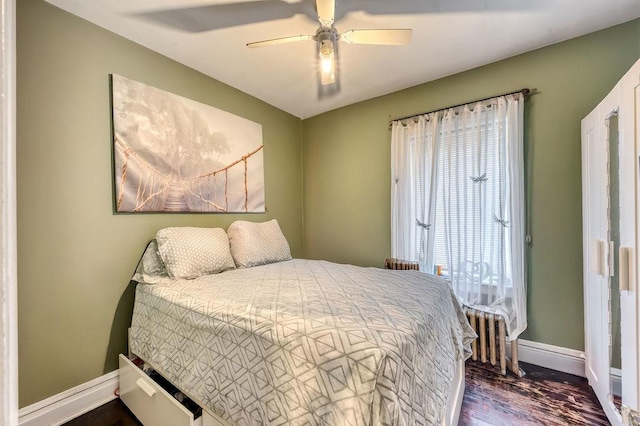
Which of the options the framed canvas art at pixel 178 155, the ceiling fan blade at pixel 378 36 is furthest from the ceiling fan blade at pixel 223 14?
the framed canvas art at pixel 178 155

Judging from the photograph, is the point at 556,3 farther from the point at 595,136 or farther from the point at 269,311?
the point at 269,311

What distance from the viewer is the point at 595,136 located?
1.64 meters

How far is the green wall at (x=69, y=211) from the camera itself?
4.91ft

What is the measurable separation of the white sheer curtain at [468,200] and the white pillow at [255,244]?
1.20 meters

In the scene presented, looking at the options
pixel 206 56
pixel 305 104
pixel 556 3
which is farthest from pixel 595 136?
pixel 206 56

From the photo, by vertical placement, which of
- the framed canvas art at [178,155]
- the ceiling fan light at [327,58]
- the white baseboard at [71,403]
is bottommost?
the white baseboard at [71,403]

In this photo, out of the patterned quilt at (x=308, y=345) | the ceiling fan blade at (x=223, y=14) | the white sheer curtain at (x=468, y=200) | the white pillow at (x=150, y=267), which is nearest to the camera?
the patterned quilt at (x=308, y=345)

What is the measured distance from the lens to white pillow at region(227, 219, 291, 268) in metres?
2.19

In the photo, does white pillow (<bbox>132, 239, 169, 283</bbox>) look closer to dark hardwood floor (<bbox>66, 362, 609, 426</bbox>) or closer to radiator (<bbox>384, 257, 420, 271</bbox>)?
dark hardwood floor (<bbox>66, 362, 609, 426</bbox>)

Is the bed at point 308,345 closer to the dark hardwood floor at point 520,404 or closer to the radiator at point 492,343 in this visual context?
the dark hardwood floor at point 520,404

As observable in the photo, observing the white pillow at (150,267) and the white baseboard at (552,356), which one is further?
the white baseboard at (552,356)

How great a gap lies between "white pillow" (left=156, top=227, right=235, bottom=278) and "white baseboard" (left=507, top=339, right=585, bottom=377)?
2.44 metres

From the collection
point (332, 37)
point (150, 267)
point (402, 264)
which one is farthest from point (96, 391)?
point (332, 37)

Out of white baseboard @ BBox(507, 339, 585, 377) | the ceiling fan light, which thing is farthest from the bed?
the ceiling fan light
